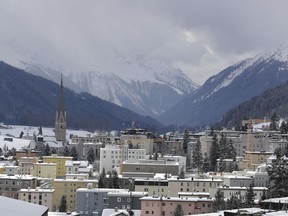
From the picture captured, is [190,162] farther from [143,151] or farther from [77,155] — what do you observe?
[77,155]

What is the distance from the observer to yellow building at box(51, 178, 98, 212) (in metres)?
99.6

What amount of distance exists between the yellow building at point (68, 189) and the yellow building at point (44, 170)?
57.6 ft

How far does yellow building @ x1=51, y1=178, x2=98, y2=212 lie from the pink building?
2015 centimetres

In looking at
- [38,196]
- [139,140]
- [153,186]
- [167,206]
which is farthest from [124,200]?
[139,140]

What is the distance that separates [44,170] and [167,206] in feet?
146

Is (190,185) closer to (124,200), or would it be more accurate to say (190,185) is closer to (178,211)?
(124,200)

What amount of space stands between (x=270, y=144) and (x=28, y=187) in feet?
171

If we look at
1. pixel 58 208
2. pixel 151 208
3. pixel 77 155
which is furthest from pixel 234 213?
pixel 77 155

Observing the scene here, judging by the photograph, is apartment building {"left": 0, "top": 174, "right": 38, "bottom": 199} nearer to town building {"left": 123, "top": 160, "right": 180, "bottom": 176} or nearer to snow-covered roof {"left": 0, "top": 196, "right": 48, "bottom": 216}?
town building {"left": 123, "top": 160, "right": 180, "bottom": 176}

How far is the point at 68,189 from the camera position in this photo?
10156 centimetres

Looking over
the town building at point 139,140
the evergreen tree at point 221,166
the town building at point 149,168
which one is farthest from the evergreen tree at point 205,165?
the town building at point 139,140

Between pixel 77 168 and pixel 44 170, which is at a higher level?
pixel 77 168

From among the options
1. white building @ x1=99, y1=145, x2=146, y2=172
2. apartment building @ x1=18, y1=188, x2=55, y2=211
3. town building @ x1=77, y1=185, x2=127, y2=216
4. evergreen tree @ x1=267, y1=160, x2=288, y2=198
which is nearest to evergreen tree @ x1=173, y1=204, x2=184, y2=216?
evergreen tree @ x1=267, y1=160, x2=288, y2=198

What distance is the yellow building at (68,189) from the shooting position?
99.6 m
